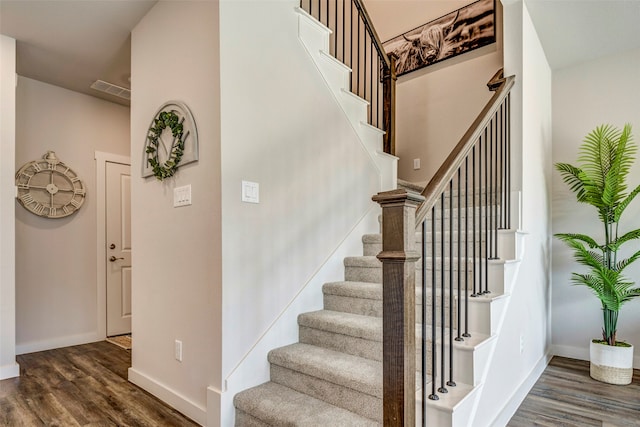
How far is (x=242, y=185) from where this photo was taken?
2.16 metres

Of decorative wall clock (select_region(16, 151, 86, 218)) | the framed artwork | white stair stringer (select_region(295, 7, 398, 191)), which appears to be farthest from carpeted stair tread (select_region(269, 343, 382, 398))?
the framed artwork

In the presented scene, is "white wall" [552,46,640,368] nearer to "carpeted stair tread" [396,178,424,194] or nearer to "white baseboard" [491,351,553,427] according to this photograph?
"white baseboard" [491,351,553,427]

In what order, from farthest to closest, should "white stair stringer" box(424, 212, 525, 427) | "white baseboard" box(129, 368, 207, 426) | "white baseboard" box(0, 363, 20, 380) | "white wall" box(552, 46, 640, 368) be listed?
"white wall" box(552, 46, 640, 368) → "white baseboard" box(0, 363, 20, 380) → "white baseboard" box(129, 368, 207, 426) → "white stair stringer" box(424, 212, 525, 427)

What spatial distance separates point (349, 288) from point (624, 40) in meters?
3.02

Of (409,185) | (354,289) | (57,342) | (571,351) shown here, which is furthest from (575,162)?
(57,342)

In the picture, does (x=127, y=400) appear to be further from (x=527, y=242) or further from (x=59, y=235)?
(x=527, y=242)

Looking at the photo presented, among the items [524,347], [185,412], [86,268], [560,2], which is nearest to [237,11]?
[560,2]

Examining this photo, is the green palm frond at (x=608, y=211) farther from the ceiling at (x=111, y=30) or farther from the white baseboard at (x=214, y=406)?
the white baseboard at (x=214, y=406)

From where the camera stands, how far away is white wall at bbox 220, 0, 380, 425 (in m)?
2.11

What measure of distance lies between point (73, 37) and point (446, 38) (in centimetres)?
350

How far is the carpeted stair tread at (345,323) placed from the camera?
6.91 ft

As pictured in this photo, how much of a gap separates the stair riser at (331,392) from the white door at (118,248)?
2.91m

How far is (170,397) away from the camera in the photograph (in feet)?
7.86

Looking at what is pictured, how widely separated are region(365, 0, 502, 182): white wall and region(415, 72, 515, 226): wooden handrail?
1521 millimetres
